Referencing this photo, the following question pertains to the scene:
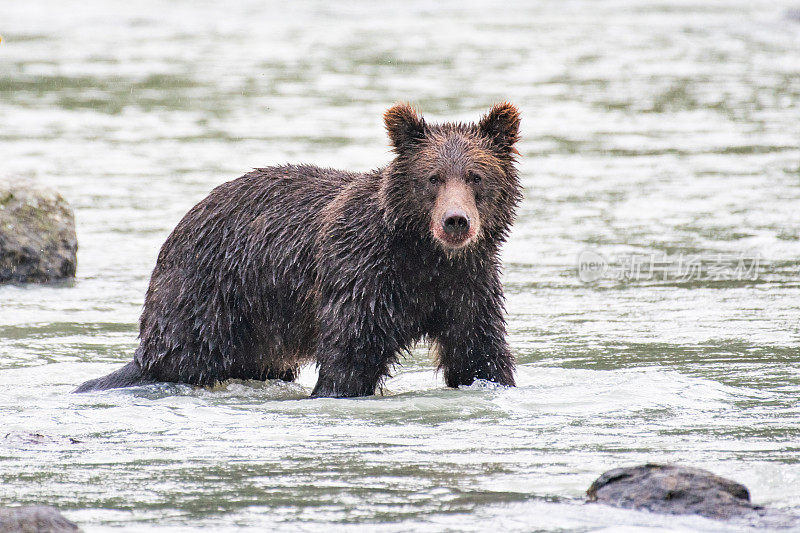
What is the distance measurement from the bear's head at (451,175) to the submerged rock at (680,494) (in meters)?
1.89

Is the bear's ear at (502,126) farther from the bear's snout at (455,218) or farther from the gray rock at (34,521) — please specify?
the gray rock at (34,521)

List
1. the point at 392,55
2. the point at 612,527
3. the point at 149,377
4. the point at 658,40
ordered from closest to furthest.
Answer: the point at 612,527 < the point at 149,377 < the point at 392,55 < the point at 658,40

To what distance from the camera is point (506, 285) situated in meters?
10.7

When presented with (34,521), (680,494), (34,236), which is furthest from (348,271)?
(34,236)

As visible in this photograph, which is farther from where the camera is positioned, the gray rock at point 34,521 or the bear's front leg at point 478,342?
the bear's front leg at point 478,342

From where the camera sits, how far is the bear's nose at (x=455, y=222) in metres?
6.69

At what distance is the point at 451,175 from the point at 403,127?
1.37 ft

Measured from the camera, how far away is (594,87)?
20891 millimetres

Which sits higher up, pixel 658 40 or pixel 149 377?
pixel 658 40

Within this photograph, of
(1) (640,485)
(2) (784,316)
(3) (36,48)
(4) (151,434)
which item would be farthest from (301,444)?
(3) (36,48)

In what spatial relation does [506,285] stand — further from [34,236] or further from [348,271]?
[34,236]

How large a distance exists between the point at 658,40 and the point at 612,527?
907 inches

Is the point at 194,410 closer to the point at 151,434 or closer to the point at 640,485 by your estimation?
the point at 151,434

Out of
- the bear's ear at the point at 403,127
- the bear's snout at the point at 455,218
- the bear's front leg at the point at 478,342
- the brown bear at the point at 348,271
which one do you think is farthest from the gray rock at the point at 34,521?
the bear's ear at the point at 403,127
